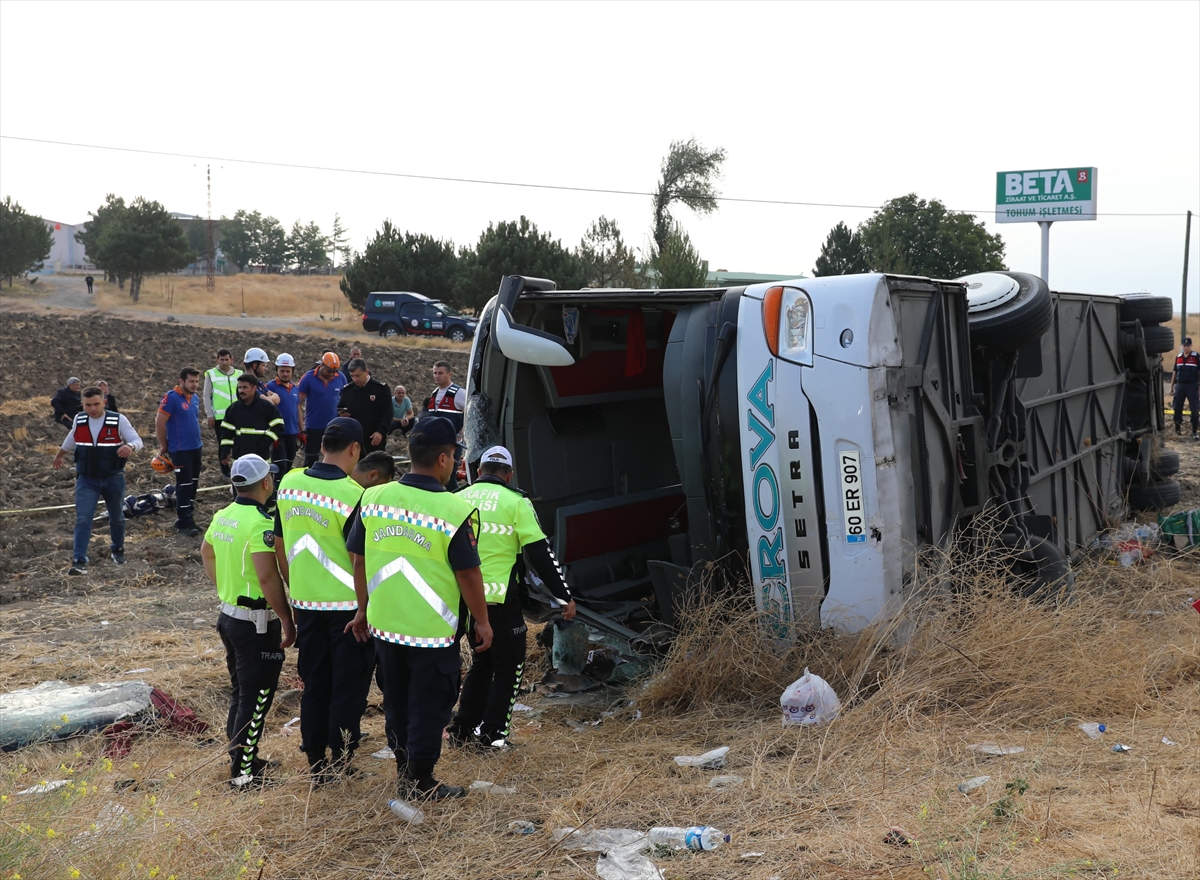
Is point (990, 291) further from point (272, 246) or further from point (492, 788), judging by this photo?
point (272, 246)

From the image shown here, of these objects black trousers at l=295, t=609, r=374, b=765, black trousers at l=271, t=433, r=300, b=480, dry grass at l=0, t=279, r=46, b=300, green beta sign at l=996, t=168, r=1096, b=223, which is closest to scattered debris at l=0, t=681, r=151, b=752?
black trousers at l=295, t=609, r=374, b=765

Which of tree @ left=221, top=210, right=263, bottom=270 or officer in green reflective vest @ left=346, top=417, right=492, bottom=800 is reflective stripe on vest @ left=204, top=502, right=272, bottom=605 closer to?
officer in green reflective vest @ left=346, top=417, right=492, bottom=800

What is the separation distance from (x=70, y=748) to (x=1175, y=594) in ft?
20.7

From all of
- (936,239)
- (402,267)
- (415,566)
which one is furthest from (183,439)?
(402,267)

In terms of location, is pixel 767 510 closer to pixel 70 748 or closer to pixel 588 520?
pixel 588 520

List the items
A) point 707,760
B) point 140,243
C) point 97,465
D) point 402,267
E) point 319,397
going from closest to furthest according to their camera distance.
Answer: point 707,760, point 97,465, point 319,397, point 402,267, point 140,243

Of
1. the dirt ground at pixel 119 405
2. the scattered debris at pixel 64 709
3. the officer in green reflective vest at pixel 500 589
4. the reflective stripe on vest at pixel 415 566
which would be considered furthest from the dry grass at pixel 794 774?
the dirt ground at pixel 119 405

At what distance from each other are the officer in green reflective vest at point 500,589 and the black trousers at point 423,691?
687mm

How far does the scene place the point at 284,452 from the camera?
34.8 ft

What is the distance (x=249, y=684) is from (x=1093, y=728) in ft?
11.8

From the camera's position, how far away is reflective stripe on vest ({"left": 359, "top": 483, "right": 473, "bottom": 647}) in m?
4.28

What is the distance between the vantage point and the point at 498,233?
41469 millimetres

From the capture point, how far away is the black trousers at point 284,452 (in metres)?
10.3

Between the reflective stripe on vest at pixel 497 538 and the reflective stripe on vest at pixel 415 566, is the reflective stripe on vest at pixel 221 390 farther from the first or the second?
the reflective stripe on vest at pixel 415 566
